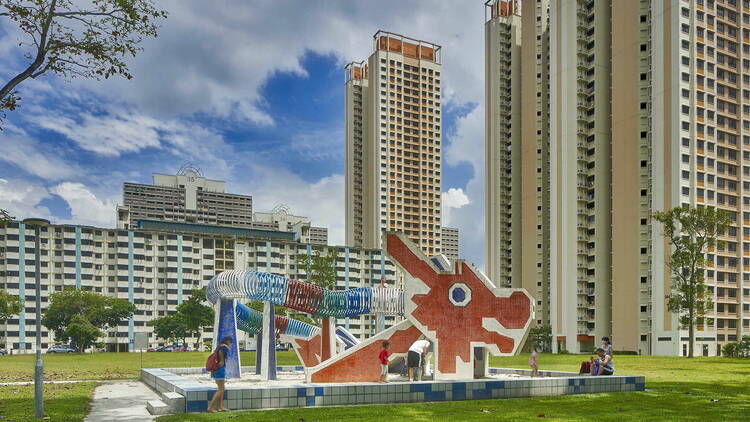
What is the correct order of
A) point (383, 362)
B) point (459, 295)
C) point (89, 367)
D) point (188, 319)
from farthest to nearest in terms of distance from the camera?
point (188, 319)
point (89, 367)
point (459, 295)
point (383, 362)

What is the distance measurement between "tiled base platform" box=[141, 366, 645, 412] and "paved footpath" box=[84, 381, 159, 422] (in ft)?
3.15

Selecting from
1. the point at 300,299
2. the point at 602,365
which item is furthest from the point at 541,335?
the point at 300,299

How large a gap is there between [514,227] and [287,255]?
169 feet

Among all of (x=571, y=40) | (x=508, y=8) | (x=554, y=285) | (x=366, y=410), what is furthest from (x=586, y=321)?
(x=366, y=410)

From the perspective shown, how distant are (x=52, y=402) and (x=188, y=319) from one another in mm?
88881

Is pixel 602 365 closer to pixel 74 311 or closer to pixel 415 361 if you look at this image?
pixel 415 361

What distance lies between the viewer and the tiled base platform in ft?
62.8

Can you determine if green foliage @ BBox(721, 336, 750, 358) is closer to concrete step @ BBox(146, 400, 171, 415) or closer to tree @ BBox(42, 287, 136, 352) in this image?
concrete step @ BBox(146, 400, 171, 415)

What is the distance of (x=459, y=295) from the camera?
24578mm

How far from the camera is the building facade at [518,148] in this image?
111m

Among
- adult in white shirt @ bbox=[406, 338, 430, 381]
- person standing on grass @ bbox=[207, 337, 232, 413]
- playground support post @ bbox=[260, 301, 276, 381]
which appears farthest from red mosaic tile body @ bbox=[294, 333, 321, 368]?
person standing on grass @ bbox=[207, 337, 232, 413]

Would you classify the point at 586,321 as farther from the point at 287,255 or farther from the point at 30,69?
the point at 30,69

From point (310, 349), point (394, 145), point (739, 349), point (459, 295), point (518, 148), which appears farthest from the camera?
point (394, 145)

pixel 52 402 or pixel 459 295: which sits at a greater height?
pixel 459 295
